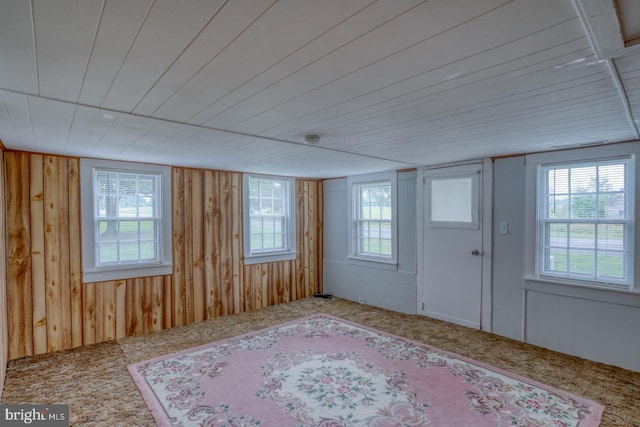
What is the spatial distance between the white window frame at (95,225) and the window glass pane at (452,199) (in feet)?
12.0

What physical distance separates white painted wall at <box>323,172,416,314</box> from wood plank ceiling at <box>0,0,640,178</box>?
87.6 inches

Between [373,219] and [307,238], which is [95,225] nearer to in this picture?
[307,238]

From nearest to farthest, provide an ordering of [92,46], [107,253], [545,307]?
1. [92,46]
2. [545,307]
3. [107,253]

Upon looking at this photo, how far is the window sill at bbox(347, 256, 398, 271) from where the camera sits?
5219 millimetres

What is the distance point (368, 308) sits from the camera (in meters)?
5.32

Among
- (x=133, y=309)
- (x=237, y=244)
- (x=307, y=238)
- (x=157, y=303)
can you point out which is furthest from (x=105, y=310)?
(x=307, y=238)

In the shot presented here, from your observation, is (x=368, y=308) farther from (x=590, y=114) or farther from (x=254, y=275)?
(x=590, y=114)

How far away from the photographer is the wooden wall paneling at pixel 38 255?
3.55 meters

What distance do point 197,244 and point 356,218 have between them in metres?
2.62

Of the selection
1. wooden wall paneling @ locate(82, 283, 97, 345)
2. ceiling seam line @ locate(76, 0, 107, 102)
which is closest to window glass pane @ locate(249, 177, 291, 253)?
wooden wall paneling @ locate(82, 283, 97, 345)

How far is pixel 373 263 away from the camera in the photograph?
5480 millimetres

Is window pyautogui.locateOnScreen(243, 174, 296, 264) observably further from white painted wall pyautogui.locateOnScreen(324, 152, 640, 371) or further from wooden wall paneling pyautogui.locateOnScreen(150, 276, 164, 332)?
white painted wall pyautogui.locateOnScreen(324, 152, 640, 371)

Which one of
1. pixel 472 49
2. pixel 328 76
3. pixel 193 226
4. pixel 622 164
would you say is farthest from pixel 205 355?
pixel 622 164

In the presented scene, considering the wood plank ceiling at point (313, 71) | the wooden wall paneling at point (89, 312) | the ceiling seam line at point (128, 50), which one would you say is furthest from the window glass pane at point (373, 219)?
the ceiling seam line at point (128, 50)
